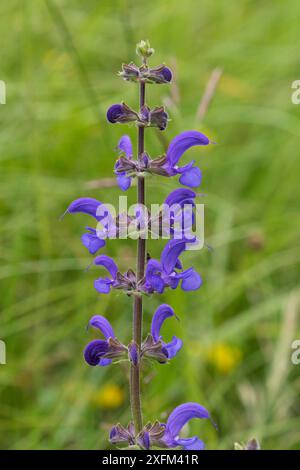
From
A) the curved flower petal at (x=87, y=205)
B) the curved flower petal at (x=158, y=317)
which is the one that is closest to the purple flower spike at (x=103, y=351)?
the curved flower petal at (x=158, y=317)

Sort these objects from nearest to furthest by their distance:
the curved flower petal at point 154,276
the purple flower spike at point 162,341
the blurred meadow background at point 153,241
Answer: the curved flower petal at point 154,276 < the purple flower spike at point 162,341 < the blurred meadow background at point 153,241

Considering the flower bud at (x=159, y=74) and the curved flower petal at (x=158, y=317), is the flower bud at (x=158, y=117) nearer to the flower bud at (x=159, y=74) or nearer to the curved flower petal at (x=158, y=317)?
the flower bud at (x=159, y=74)

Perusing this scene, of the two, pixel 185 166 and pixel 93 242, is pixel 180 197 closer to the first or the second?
pixel 185 166

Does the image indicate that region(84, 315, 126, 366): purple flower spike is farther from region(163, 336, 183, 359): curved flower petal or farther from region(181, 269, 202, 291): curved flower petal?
region(181, 269, 202, 291): curved flower petal

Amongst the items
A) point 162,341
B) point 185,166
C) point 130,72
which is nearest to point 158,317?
point 162,341

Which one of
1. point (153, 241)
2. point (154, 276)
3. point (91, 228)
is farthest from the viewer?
point (153, 241)
